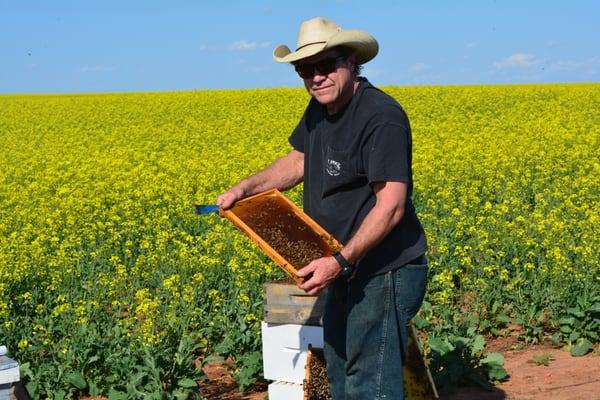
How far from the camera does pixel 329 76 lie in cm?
388

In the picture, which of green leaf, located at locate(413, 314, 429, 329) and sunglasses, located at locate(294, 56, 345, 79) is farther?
green leaf, located at locate(413, 314, 429, 329)

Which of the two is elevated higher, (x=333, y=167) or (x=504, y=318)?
(x=333, y=167)

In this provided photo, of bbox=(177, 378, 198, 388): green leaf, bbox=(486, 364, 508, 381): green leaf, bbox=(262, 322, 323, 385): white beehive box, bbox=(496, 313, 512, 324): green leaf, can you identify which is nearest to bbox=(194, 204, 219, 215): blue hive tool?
bbox=(262, 322, 323, 385): white beehive box

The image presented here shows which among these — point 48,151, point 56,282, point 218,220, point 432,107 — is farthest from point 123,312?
point 432,107

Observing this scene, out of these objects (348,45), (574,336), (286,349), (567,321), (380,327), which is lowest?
(574,336)

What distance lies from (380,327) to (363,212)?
467mm

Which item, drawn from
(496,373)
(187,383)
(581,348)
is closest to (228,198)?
(187,383)

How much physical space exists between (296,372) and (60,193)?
911cm

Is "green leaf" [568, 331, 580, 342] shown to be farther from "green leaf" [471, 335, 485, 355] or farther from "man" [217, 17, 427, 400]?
"man" [217, 17, 427, 400]

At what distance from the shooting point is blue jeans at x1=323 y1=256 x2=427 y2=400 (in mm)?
3896

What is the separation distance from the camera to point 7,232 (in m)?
11.8

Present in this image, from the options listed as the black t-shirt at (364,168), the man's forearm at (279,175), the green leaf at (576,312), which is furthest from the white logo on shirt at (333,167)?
the green leaf at (576,312)

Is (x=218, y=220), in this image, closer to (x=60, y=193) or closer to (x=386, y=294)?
(x=60, y=193)

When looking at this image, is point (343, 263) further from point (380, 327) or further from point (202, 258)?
point (202, 258)
